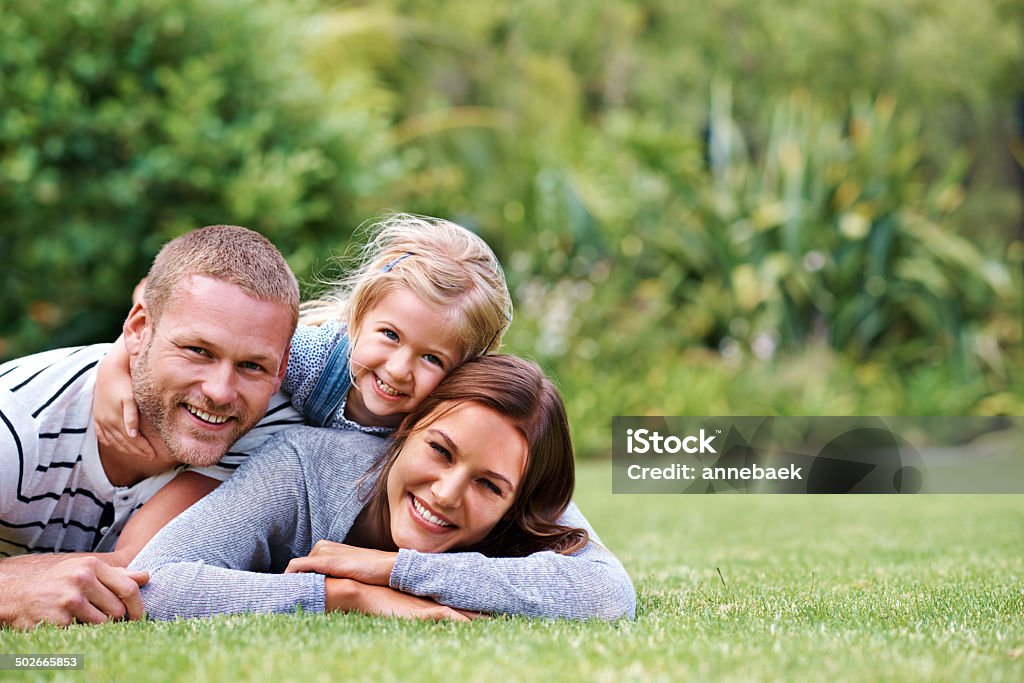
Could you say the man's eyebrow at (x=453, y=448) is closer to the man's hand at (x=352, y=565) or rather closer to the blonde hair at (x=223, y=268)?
the man's hand at (x=352, y=565)

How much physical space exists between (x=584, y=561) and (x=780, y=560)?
2068 mm

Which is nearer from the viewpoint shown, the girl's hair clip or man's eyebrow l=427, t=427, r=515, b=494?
man's eyebrow l=427, t=427, r=515, b=494

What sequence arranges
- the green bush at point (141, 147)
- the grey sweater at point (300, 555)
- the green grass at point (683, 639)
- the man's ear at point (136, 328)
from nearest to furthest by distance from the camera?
the green grass at point (683, 639), the grey sweater at point (300, 555), the man's ear at point (136, 328), the green bush at point (141, 147)

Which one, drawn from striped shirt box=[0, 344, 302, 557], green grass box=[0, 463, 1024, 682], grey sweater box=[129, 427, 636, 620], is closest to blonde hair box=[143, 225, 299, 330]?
striped shirt box=[0, 344, 302, 557]

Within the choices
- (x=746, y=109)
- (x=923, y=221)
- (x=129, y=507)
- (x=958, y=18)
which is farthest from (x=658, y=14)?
(x=129, y=507)

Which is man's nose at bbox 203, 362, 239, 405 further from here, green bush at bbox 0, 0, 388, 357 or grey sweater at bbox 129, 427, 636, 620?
green bush at bbox 0, 0, 388, 357

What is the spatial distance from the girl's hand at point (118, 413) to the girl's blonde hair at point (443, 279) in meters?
0.94

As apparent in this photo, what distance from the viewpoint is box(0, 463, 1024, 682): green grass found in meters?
2.52

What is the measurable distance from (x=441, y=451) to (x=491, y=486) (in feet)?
0.67

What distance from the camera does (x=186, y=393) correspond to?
3572mm

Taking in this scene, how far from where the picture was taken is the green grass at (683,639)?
2521mm

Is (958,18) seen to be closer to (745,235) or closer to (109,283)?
(745,235)

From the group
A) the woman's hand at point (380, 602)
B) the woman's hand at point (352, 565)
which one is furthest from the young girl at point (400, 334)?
the woman's hand at point (380, 602)

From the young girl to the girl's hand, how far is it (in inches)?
24.8
